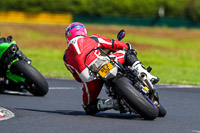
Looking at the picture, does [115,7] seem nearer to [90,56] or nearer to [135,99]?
[90,56]

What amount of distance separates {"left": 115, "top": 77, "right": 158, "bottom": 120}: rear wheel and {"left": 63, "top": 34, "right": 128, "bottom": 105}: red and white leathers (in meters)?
0.60

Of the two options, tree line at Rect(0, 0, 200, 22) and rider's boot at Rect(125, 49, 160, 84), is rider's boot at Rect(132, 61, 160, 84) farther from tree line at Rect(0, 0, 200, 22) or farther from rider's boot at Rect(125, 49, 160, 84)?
tree line at Rect(0, 0, 200, 22)

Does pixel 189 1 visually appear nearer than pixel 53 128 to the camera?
No

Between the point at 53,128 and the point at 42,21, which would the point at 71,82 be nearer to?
the point at 53,128

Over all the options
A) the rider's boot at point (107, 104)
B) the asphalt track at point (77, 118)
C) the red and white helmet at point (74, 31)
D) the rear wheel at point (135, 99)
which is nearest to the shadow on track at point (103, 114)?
the asphalt track at point (77, 118)

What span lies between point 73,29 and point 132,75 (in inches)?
50.9

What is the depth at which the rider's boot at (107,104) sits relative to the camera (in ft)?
26.7

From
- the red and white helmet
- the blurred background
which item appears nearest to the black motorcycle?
the red and white helmet

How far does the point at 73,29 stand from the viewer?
337 inches

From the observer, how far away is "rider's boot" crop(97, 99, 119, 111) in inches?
321

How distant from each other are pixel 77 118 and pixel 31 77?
2.99 metres

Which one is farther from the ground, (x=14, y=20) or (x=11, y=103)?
(x=14, y=20)

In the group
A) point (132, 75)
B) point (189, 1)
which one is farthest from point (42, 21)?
point (132, 75)

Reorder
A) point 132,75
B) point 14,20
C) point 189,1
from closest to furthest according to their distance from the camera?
point 132,75 → point 14,20 → point 189,1
